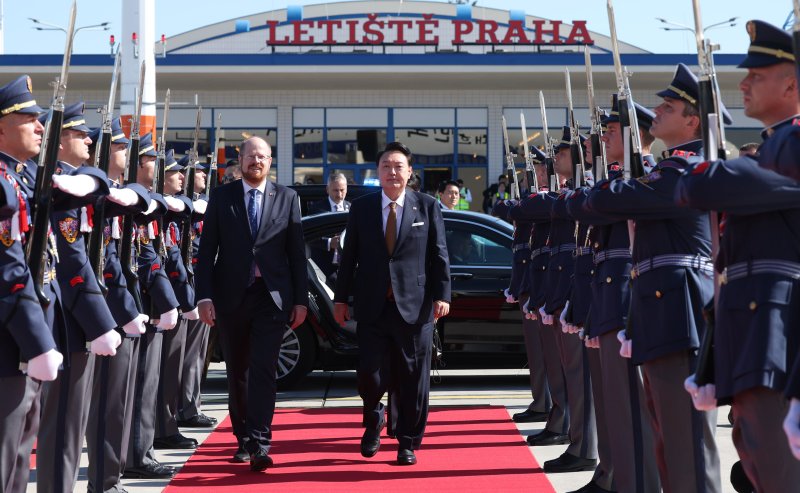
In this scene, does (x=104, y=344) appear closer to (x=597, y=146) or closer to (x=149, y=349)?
(x=149, y=349)

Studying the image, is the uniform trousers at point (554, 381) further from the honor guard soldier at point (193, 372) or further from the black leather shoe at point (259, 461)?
the honor guard soldier at point (193, 372)

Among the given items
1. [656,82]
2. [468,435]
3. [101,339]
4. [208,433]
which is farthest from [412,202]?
[656,82]

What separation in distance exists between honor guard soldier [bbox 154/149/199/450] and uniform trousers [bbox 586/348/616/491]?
2.78 meters

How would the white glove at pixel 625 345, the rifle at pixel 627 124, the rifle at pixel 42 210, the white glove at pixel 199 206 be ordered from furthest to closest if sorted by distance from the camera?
1. the white glove at pixel 199 206
2. the rifle at pixel 627 124
3. the white glove at pixel 625 345
4. the rifle at pixel 42 210

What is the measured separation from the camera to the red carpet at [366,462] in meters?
6.93

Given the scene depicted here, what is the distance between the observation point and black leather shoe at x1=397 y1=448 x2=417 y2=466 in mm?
7543

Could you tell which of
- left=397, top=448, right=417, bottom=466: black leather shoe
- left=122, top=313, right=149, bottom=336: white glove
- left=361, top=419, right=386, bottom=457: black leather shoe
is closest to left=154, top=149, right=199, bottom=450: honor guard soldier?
left=361, top=419, right=386, bottom=457: black leather shoe

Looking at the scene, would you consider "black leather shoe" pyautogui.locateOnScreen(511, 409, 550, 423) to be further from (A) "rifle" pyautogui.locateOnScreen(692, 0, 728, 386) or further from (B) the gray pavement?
(A) "rifle" pyautogui.locateOnScreen(692, 0, 728, 386)

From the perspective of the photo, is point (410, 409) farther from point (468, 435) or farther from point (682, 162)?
point (682, 162)

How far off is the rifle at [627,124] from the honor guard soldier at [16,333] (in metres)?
2.55

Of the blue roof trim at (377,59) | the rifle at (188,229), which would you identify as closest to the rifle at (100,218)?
the rifle at (188,229)

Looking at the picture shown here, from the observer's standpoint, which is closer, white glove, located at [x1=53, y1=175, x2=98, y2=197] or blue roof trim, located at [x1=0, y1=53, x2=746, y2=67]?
white glove, located at [x1=53, y1=175, x2=98, y2=197]

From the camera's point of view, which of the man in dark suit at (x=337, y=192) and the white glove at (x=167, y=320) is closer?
the white glove at (x=167, y=320)

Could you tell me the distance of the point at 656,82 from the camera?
29.5 meters
